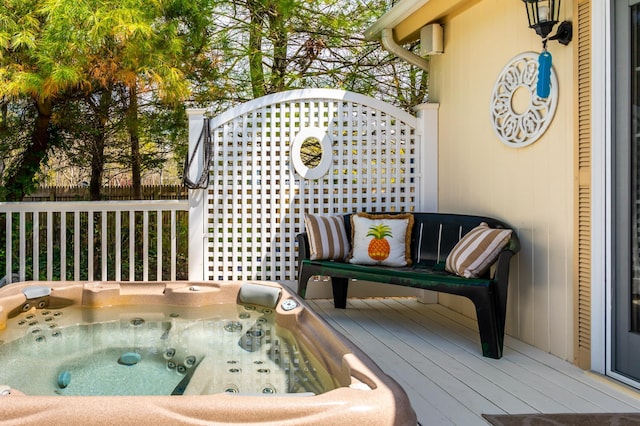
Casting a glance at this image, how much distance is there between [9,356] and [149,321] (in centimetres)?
94

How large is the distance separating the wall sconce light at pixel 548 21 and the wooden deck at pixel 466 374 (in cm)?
188

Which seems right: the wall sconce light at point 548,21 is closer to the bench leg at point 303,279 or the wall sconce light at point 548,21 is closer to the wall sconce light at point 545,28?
the wall sconce light at point 545,28

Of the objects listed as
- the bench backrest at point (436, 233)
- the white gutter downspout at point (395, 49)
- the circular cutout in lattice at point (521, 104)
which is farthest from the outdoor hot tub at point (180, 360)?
the white gutter downspout at point (395, 49)

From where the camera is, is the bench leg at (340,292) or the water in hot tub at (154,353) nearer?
the water in hot tub at (154,353)

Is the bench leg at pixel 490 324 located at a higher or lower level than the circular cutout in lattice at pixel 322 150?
lower

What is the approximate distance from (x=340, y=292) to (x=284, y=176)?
3.73 feet

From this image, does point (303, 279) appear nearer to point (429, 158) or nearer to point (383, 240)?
point (383, 240)

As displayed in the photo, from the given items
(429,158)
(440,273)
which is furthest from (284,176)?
(440,273)

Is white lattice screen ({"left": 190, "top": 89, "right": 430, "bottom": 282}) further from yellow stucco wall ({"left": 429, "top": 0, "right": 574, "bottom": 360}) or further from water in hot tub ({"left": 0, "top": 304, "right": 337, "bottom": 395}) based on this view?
water in hot tub ({"left": 0, "top": 304, "right": 337, "bottom": 395})

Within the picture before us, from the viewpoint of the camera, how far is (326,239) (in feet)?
15.5

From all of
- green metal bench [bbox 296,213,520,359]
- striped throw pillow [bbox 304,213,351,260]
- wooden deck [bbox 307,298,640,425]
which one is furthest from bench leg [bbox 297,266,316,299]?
wooden deck [bbox 307,298,640,425]

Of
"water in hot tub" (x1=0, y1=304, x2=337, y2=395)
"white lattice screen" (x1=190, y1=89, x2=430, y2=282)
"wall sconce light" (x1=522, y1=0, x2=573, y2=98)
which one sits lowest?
Result: "water in hot tub" (x1=0, y1=304, x2=337, y2=395)

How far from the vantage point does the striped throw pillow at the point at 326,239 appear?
4.70m

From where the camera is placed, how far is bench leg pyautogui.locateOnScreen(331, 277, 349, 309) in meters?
5.07
